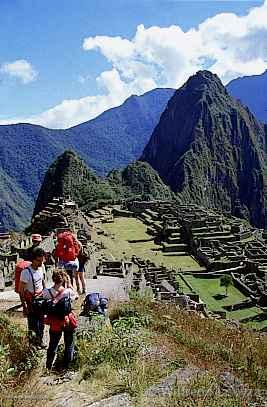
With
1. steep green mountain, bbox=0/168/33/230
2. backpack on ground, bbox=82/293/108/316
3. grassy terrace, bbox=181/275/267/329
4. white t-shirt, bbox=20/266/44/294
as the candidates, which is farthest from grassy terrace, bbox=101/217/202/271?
steep green mountain, bbox=0/168/33/230

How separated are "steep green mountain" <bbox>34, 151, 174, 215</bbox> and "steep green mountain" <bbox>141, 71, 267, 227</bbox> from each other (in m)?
32.8

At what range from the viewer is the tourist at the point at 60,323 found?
5465mm

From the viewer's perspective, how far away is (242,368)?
5449 millimetres

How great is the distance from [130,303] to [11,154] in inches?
4686

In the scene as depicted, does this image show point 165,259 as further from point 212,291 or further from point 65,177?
point 65,177

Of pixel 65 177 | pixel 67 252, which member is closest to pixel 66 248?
pixel 67 252

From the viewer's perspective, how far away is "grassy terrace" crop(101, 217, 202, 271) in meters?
33.7

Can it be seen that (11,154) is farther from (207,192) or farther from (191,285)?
(191,285)

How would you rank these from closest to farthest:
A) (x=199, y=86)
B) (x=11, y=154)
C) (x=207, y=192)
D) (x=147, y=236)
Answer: (x=147, y=236) < (x=11, y=154) < (x=207, y=192) < (x=199, y=86)

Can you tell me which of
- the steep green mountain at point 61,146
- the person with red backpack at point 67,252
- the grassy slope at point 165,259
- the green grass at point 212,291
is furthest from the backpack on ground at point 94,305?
the steep green mountain at point 61,146

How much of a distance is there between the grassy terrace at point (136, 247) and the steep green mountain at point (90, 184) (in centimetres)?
1626

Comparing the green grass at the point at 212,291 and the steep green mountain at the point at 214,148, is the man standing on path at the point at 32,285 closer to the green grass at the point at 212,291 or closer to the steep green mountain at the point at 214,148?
the green grass at the point at 212,291

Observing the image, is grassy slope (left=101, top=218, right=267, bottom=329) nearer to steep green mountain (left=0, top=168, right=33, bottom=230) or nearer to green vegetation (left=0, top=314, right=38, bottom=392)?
green vegetation (left=0, top=314, right=38, bottom=392)

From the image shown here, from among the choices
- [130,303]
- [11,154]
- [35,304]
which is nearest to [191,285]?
[130,303]
